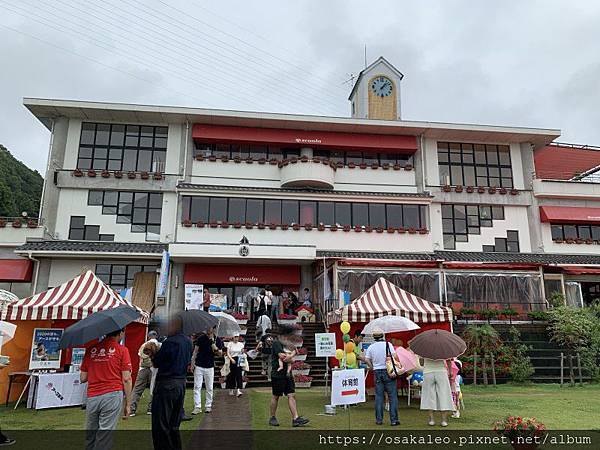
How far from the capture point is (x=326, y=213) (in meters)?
25.0

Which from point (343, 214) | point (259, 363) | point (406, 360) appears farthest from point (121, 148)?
point (406, 360)

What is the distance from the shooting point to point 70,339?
690 cm

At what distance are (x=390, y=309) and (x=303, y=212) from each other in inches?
464

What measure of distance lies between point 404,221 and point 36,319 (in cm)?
1793

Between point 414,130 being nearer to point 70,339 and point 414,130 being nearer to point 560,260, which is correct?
point 560,260

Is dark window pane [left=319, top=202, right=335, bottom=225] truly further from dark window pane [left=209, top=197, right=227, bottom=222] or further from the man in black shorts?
the man in black shorts

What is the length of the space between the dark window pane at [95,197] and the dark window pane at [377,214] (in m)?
13.4

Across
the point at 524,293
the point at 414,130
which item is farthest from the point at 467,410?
the point at 414,130

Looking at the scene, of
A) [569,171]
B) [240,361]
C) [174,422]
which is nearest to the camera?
[174,422]

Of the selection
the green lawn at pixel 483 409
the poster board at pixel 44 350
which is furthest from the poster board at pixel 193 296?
the poster board at pixel 44 350

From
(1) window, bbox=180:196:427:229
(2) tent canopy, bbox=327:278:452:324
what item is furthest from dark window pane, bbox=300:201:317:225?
(2) tent canopy, bbox=327:278:452:324

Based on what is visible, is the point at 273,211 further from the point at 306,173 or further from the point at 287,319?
the point at 287,319

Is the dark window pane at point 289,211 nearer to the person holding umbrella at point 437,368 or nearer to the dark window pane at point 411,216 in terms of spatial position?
the dark window pane at point 411,216

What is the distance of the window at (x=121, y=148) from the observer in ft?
80.7
